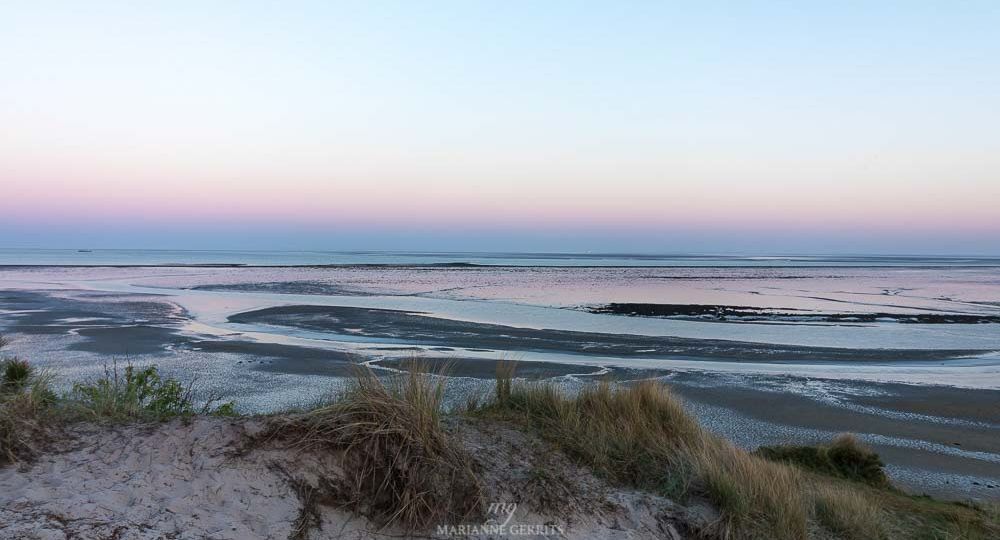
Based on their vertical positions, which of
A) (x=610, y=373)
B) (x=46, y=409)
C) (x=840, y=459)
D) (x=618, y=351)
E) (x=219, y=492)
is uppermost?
(x=46, y=409)

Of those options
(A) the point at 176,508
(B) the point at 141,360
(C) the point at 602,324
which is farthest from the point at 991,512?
(C) the point at 602,324

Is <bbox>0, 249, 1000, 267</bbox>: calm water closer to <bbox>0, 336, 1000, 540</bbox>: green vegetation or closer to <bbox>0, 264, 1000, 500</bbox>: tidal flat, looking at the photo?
<bbox>0, 264, 1000, 500</bbox>: tidal flat

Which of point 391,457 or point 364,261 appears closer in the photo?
point 391,457

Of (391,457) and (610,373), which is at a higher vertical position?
(391,457)

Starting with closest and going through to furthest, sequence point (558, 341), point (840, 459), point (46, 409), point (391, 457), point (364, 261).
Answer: point (391, 457), point (46, 409), point (840, 459), point (558, 341), point (364, 261)

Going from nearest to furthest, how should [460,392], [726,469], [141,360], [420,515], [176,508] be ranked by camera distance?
[176,508]
[420,515]
[726,469]
[460,392]
[141,360]

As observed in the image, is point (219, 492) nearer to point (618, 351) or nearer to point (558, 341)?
point (618, 351)

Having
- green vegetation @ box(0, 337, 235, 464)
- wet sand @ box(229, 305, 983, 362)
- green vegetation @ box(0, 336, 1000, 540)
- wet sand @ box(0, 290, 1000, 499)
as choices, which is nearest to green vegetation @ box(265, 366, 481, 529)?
green vegetation @ box(0, 336, 1000, 540)

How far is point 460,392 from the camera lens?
12406mm

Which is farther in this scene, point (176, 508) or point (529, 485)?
point (529, 485)

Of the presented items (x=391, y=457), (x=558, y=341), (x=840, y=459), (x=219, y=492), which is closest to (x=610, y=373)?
(x=558, y=341)

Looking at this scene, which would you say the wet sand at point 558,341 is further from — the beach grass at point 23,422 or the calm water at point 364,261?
the calm water at point 364,261

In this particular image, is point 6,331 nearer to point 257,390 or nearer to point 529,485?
point 257,390

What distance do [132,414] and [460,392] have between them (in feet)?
24.0
